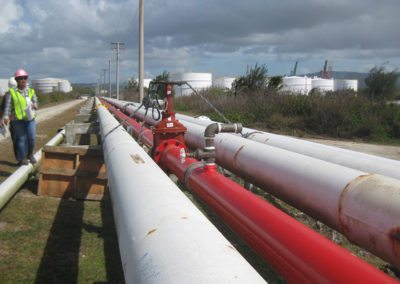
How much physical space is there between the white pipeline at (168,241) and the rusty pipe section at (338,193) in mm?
858

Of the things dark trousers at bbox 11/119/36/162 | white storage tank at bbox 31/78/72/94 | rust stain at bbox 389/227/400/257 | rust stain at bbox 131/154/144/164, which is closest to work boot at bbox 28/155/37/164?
dark trousers at bbox 11/119/36/162

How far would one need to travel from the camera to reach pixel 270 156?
3508 millimetres

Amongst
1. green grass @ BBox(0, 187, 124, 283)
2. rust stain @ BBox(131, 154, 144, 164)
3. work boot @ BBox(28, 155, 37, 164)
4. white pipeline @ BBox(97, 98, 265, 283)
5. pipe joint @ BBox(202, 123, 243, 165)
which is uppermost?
pipe joint @ BBox(202, 123, 243, 165)

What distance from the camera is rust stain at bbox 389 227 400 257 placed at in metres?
2.03

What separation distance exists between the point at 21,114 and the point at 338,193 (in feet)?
19.4

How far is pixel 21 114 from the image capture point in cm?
711

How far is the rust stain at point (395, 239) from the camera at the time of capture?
203cm

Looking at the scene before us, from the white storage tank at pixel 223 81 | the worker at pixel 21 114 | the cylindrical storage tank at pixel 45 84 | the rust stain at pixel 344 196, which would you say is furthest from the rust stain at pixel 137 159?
the cylindrical storage tank at pixel 45 84

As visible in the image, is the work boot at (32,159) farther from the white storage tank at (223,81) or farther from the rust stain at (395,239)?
the white storage tank at (223,81)

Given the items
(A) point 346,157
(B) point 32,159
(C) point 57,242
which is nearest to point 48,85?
(B) point 32,159

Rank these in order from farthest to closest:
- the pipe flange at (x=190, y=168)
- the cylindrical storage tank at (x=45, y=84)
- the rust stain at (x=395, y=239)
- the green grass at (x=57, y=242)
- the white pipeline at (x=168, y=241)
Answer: the cylindrical storage tank at (x=45, y=84) → the green grass at (x=57, y=242) → the pipe flange at (x=190, y=168) → the rust stain at (x=395, y=239) → the white pipeline at (x=168, y=241)

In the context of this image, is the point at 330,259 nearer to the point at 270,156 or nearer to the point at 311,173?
the point at 311,173

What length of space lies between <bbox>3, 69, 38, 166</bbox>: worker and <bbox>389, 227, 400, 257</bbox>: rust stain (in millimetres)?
5958

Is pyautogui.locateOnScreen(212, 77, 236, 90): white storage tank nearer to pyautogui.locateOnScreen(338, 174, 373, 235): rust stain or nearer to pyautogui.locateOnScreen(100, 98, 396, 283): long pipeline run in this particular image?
pyautogui.locateOnScreen(100, 98, 396, 283): long pipeline run
